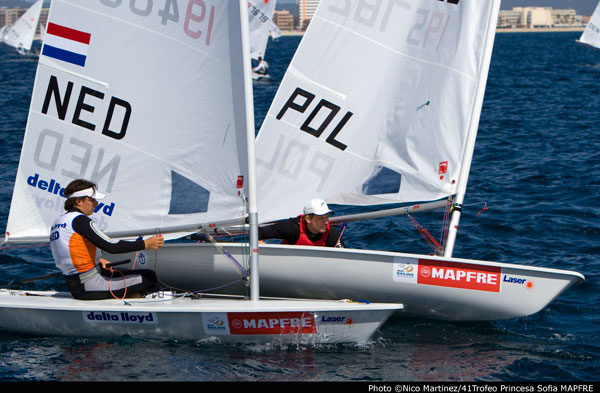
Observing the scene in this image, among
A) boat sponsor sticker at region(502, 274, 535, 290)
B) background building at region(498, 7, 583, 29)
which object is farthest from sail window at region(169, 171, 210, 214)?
background building at region(498, 7, 583, 29)

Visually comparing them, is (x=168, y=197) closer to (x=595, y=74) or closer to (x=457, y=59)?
(x=457, y=59)

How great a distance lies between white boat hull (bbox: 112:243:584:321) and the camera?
6691 millimetres

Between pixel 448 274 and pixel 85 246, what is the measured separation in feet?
9.88

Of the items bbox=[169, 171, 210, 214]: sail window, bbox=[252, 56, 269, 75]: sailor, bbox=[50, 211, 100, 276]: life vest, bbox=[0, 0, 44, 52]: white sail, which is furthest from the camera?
bbox=[0, 0, 44, 52]: white sail

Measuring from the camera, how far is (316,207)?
7223mm

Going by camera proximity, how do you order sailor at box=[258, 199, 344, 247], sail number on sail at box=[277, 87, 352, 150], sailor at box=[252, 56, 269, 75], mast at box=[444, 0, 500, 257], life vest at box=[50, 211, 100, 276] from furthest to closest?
sailor at box=[252, 56, 269, 75] → sail number on sail at box=[277, 87, 352, 150] → sailor at box=[258, 199, 344, 247] → mast at box=[444, 0, 500, 257] → life vest at box=[50, 211, 100, 276]

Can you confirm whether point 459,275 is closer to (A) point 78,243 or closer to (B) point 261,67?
(A) point 78,243

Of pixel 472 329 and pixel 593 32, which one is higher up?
pixel 593 32

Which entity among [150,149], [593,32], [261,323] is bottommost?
[261,323]

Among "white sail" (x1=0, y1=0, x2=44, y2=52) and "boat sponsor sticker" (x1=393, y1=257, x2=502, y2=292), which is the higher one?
"white sail" (x1=0, y1=0, x2=44, y2=52)

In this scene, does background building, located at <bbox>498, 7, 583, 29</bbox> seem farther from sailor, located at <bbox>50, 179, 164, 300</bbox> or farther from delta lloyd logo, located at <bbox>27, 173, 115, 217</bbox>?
sailor, located at <bbox>50, 179, 164, 300</bbox>

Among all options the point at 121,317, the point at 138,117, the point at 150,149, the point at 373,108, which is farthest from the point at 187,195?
the point at 373,108

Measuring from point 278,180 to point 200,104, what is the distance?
54.6 inches

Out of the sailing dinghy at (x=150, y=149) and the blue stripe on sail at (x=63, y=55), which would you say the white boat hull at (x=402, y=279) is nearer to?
the sailing dinghy at (x=150, y=149)
